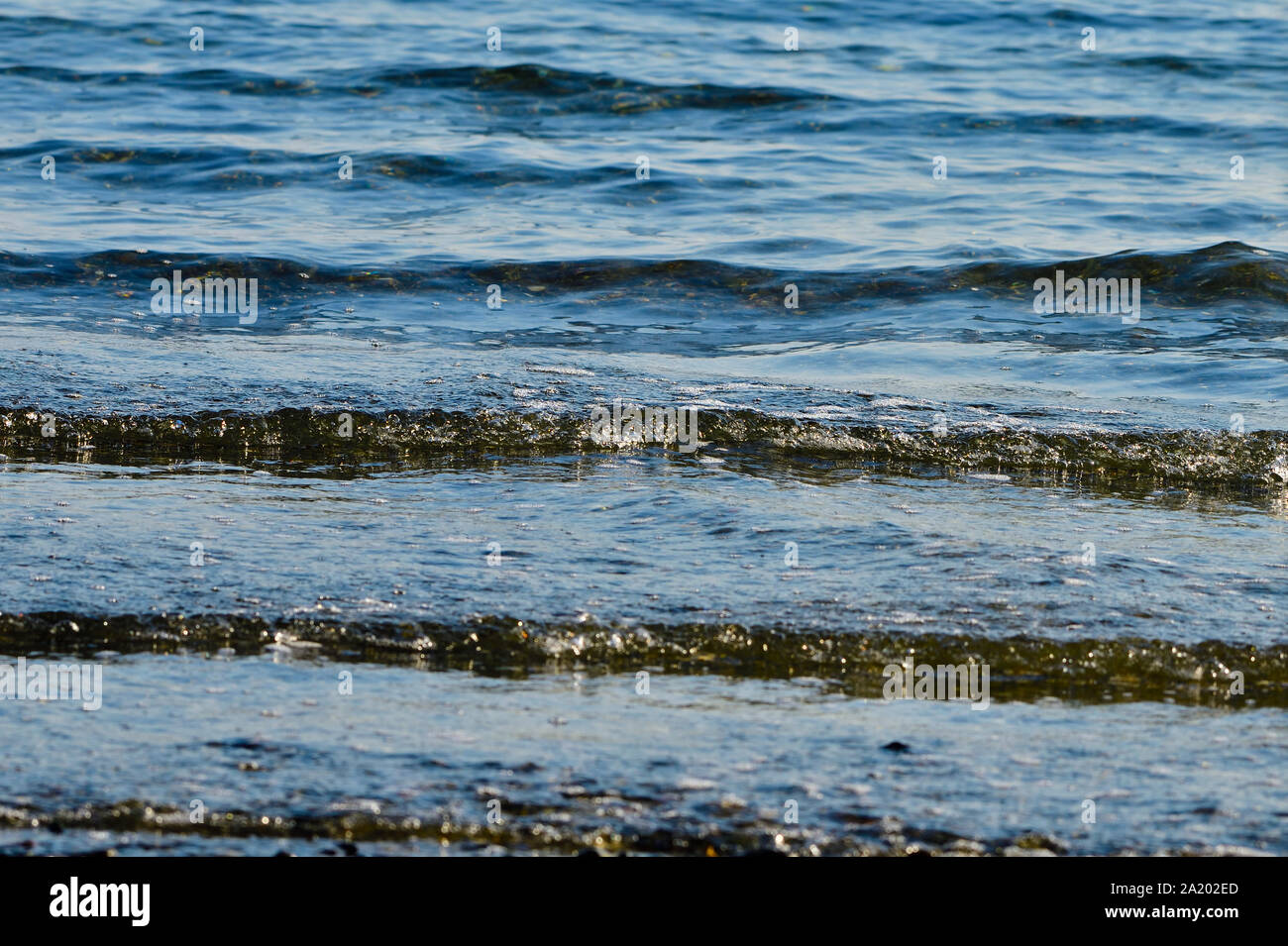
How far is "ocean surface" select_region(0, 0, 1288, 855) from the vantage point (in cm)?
286

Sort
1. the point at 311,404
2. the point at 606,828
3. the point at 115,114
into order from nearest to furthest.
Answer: the point at 606,828 → the point at 311,404 → the point at 115,114

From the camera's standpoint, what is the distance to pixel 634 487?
5.09 meters

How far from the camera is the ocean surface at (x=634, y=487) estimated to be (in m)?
2.86

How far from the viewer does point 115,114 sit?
1404cm

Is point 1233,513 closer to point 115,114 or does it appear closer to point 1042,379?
point 1042,379

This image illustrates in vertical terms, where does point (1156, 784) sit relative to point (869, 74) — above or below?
below

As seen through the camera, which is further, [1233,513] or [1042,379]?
[1042,379]

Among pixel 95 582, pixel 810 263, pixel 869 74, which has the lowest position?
pixel 95 582

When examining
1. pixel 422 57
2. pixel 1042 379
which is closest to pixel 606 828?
pixel 1042 379
